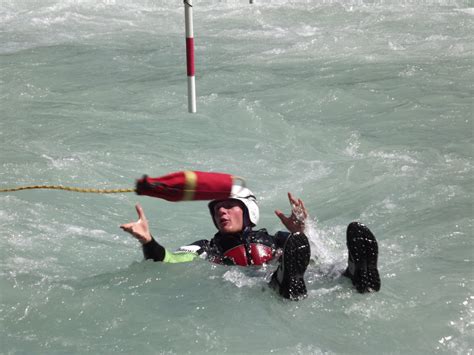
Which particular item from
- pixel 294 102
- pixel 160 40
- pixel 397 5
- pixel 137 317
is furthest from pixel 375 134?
pixel 397 5

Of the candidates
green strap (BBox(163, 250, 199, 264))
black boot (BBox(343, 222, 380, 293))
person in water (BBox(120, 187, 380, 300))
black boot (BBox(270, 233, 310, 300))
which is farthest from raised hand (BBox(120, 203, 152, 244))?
black boot (BBox(343, 222, 380, 293))

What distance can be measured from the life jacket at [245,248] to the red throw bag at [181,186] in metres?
1.09

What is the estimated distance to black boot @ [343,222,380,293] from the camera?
465cm

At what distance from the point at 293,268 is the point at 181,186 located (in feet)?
2.80

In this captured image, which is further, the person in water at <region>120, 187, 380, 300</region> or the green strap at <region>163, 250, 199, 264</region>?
the green strap at <region>163, 250, 199, 264</region>

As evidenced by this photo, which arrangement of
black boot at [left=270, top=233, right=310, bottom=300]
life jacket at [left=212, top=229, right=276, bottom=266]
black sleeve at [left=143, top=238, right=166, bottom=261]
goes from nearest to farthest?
1. black boot at [left=270, top=233, right=310, bottom=300]
2. black sleeve at [left=143, top=238, right=166, bottom=261]
3. life jacket at [left=212, top=229, right=276, bottom=266]

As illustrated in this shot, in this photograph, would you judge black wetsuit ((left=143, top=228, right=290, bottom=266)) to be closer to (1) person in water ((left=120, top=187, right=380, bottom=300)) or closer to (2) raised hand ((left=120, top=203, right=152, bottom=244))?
(1) person in water ((left=120, top=187, right=380, bottom=300))

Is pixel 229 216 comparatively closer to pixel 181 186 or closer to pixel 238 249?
→ pixel 238 249

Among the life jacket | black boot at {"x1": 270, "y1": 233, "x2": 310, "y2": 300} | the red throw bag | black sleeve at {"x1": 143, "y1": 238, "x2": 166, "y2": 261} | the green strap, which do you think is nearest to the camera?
the red throw bag

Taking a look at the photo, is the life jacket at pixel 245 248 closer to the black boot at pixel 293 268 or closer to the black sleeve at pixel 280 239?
the black sleeve at pixel 280 239

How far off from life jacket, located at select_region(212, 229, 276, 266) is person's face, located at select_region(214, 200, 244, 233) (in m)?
0.05

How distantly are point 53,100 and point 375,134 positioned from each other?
3.90 metres

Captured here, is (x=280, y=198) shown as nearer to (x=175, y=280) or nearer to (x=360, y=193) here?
(x=360, y=193)

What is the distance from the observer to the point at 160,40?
13281mm
